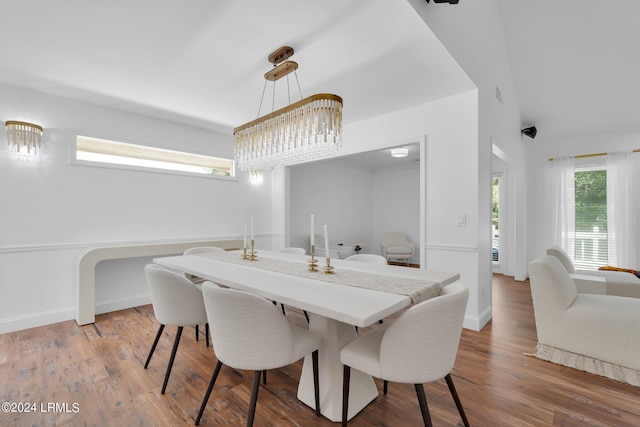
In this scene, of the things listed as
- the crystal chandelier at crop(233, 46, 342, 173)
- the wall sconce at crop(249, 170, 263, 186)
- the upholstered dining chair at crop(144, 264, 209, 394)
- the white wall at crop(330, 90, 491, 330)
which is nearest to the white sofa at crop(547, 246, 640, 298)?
the white wall at crop(330, 90, 491, 330)

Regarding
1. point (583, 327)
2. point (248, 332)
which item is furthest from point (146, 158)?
point (583, 327)

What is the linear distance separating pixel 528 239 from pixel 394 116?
12.0 ft

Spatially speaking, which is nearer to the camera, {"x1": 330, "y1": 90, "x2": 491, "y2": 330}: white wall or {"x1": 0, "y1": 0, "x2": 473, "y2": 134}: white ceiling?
{"x1": 0, "y1": 0, "x2": 473, "y2": 134}: white ceiling

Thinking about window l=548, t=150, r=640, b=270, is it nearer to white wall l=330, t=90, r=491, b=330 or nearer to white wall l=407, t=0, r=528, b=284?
white wall l=407, t=0, r=528, b=284

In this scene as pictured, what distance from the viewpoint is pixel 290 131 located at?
2.19 m

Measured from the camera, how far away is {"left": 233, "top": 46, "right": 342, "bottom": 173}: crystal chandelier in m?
2.00

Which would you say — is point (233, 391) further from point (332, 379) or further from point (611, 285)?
point (611, 285)

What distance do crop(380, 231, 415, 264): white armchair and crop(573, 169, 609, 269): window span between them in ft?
9.02

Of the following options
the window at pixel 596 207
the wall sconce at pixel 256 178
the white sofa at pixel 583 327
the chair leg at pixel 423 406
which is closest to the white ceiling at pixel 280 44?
the window at pixel 596 207

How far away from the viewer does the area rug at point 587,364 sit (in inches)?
77.6

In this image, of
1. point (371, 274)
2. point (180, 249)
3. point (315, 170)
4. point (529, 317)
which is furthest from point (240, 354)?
point (315, 170)

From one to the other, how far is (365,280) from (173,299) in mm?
1216

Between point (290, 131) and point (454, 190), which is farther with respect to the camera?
point (454, 190)

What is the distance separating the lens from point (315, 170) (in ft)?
19.7
